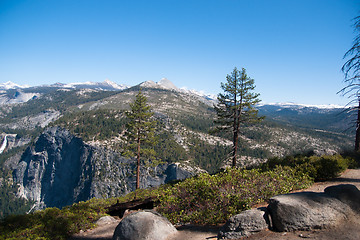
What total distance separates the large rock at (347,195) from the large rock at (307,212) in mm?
176

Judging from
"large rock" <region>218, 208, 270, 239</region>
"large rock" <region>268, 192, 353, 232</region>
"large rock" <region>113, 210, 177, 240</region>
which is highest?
"large rock" <region>268, 192, 353, 232</region>

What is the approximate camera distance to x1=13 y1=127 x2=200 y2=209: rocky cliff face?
479 ft

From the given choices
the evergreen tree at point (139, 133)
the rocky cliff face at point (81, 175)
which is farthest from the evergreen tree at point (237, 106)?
the rocky cliff face at point (81, 175)

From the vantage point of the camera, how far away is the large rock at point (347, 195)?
5.98 m

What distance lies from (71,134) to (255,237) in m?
214

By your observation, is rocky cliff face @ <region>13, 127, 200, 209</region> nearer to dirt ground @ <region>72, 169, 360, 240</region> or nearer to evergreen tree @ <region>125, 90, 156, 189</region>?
evergreen tree @ <region>125, 90, 156, 189</region>

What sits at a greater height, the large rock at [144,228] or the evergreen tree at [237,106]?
the evergreen tree at [237,106]

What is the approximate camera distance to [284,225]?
5.76 metres

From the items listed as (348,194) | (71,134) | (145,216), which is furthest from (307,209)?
(71,134)

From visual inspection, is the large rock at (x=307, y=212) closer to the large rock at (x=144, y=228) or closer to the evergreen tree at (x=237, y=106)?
the large rock at (x=144, y=228)

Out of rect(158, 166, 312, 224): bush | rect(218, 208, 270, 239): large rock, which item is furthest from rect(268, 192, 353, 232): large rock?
rect(158, 166, 312, 224): bush

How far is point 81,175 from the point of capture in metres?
162

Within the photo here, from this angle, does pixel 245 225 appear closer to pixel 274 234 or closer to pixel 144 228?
pixel 274 234

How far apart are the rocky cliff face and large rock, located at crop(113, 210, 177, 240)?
375ft
